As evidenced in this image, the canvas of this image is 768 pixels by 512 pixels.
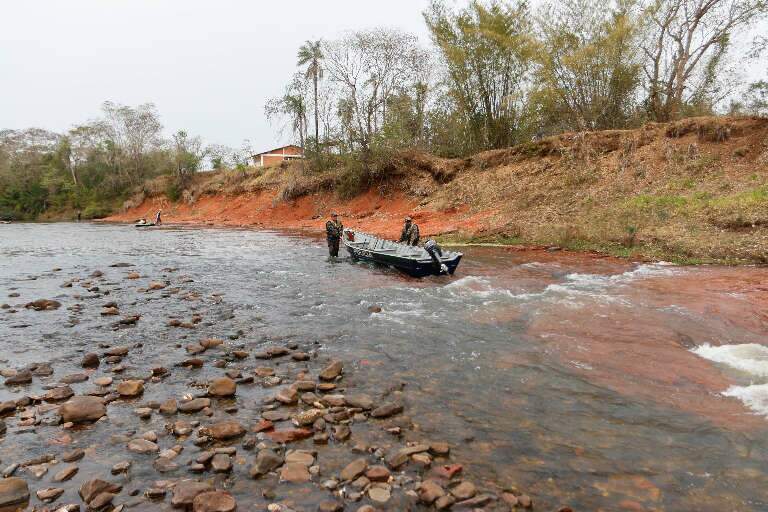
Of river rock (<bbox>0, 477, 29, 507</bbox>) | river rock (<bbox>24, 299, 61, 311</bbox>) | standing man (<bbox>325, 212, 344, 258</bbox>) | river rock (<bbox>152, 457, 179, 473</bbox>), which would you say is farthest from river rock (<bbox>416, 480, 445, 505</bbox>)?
standing man (<bbox>325, 212, 344, 258</bbox>)

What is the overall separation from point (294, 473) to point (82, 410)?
2768mm

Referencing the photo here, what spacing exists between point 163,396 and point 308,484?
2704mm

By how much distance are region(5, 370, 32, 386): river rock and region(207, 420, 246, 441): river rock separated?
317cm

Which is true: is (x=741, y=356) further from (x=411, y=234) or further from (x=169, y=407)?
(x=411, y=234)

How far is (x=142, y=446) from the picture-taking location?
4348 millimetres

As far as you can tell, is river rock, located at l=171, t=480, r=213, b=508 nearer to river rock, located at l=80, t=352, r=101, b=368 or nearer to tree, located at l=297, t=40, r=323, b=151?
river rock, located at l=80, t=352, r=101, b=368

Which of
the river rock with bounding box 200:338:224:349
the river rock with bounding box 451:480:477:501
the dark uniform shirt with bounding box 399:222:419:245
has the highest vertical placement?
the dark uniform shirt with bounding box 399:222:419:245

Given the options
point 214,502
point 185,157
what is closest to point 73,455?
point 214,502

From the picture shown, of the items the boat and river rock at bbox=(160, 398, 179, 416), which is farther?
the boat

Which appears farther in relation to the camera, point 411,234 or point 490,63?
point 490,63

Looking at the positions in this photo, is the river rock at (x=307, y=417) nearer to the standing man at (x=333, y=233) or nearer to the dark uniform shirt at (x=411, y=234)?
the dark uniform shirt at (x=411, y=234)

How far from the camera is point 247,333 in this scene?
8000 millimetres

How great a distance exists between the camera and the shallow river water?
4.03 metres

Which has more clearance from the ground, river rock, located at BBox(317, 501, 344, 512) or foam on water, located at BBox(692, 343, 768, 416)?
foam on water, located at BBox(692, 343, 768, 416)
